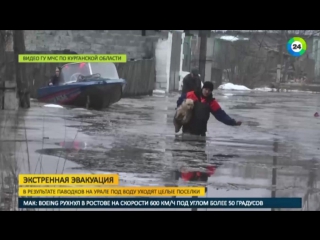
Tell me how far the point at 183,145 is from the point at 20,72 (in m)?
1.75

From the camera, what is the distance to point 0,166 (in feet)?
24.1

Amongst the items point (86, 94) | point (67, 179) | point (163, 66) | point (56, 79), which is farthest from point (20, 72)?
point (163, 66)

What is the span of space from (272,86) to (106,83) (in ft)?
5.59

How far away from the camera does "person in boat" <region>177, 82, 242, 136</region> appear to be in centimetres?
764

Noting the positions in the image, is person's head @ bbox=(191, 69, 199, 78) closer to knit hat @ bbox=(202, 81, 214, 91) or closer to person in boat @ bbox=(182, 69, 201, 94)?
person in boat @ bbox=(182, 69, 201, 94)

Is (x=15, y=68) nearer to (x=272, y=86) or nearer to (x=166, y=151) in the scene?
(x=166, y=151)

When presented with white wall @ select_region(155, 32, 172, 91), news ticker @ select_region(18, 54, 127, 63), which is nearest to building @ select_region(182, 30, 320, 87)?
white wall @ select_region(155, 32, 172, 91)

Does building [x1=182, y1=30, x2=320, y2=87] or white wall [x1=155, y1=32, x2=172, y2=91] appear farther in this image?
white wall [x1=155, y1=32, x2=172, y2=91]

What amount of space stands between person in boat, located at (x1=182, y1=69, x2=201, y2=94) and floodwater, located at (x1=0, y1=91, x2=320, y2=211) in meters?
0.18

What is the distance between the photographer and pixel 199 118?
7707 mm
